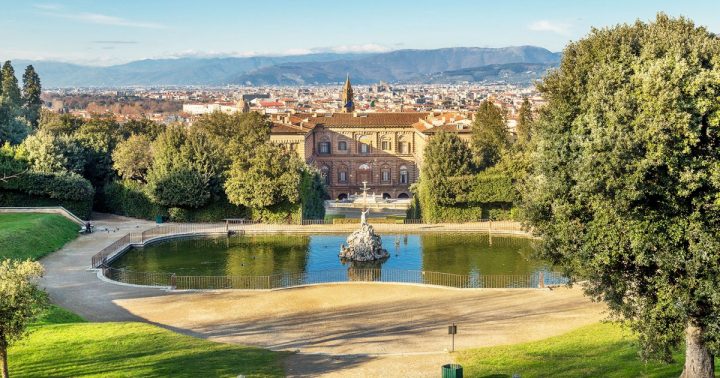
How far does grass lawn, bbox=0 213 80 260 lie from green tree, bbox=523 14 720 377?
28.9 m

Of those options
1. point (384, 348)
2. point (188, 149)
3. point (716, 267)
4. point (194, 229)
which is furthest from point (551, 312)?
point (188, 149)

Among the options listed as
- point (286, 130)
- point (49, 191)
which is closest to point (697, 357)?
point (49, 191)

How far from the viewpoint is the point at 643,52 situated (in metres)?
18.9

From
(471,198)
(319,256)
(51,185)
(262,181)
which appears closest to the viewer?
(319,256)

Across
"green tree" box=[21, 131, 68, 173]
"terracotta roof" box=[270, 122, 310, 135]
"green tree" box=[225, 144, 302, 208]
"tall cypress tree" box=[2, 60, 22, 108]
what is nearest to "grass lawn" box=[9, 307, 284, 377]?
"green tree" box=[225, 144, 302, 208]

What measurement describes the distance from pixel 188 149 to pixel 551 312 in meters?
31.1

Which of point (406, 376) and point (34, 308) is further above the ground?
point (34, 308)

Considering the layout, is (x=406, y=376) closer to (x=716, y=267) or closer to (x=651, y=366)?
(x=651, y=366)

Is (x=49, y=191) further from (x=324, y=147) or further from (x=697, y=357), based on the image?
(x=324, y=147)

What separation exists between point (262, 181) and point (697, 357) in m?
35.6

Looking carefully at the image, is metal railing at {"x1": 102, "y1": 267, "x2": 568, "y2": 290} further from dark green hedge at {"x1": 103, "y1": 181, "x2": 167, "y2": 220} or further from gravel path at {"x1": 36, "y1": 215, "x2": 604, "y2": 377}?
dark green hedge at {"x1": 103, "y1": 181, "x2": 167, "y2": 220}

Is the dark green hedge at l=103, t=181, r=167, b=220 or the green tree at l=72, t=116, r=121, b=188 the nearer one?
the dark green hedge at l=103, t=181, r=167, b=220

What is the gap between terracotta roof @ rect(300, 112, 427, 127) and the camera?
304 ft

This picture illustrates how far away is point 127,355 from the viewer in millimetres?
23000
